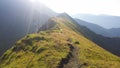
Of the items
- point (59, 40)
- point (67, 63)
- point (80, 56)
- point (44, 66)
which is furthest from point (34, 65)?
point (59, 40)

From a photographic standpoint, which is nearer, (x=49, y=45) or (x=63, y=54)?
(x=63, y=54)

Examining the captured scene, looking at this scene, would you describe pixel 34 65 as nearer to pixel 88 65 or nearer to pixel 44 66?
pixel 44 66

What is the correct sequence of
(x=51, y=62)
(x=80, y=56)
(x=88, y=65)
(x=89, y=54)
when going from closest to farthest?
1. (x=88, y=65)
2. (x=51, y=62)
3. (x=80, y=56)
4. (x=89, y=54)

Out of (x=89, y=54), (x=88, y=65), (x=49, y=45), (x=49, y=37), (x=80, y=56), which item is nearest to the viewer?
(x=88, y=65)

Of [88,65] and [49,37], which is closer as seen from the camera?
[88,65]

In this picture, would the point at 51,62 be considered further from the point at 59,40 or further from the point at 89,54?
the point at 59,40

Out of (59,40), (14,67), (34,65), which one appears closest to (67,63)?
(34,65)

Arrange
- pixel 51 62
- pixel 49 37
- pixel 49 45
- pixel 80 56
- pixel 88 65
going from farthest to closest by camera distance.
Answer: pixel 49 37
pixel 49 45
pixel 80 56
pixel 51 62
pixel 88 65
